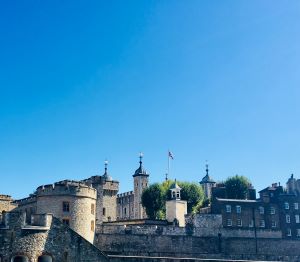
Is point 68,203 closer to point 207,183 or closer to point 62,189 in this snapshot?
point 62,189

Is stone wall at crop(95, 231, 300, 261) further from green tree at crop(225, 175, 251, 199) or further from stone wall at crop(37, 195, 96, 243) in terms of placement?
green tree at crop(225, 175, 251, 199)

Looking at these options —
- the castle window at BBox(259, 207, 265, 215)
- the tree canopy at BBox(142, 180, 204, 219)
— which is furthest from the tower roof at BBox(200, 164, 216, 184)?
the castle window at BBox(259, 207, 265, 215)

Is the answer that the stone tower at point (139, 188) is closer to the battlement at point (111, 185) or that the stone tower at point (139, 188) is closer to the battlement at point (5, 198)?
the battlement at point (111, 185)

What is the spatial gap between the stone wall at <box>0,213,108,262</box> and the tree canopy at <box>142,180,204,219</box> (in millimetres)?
38294

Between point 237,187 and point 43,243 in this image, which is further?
point 237,187

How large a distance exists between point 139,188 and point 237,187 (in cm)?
1789

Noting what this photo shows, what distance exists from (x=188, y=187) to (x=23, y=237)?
4283 cm

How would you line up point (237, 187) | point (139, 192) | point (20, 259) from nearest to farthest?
1. point (20, 259)
2. point (237, 187)
3. point (139, 192)

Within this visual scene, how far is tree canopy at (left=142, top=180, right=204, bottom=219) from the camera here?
2800 inches

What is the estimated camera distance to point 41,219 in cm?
3222

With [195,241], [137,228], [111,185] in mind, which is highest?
[111,185]

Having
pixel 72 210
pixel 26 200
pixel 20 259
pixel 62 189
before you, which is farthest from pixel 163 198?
pixel 20 259

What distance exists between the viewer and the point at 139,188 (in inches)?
3226

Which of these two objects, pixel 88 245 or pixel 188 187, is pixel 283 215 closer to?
pixel 188 187
